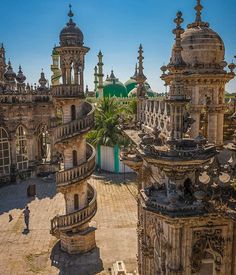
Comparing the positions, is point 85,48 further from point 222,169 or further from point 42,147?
point 42,147

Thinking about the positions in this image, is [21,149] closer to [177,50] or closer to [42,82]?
[42,82]

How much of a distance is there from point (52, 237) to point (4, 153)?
13.7 metres

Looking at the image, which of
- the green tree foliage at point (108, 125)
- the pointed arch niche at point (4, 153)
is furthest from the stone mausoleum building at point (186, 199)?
the pointed arch niche at point (4, 153)

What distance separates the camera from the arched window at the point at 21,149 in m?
33.0

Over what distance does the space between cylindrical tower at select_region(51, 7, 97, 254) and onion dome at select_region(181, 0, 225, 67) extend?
260 inches

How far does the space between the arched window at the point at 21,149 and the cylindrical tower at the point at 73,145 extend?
15305 millimetres

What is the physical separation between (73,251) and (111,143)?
1607 cm

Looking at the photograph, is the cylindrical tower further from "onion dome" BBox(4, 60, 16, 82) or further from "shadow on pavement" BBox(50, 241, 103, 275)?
"onion dome" BBox(4, 60, 16, 82)

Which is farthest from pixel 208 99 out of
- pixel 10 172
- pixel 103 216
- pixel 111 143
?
pixel 10 172

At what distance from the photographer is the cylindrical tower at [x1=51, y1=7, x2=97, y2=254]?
1798 centimetres

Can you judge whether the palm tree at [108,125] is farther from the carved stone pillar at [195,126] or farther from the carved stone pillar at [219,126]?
the carved stone pillar at [195,126]

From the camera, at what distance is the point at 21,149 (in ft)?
110

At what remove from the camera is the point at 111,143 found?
110 ft


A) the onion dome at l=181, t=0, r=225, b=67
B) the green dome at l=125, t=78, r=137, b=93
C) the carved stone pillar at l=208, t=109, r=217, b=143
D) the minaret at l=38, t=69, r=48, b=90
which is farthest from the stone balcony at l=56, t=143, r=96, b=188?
the green dome at l=125, t=78, r=137, b=93
